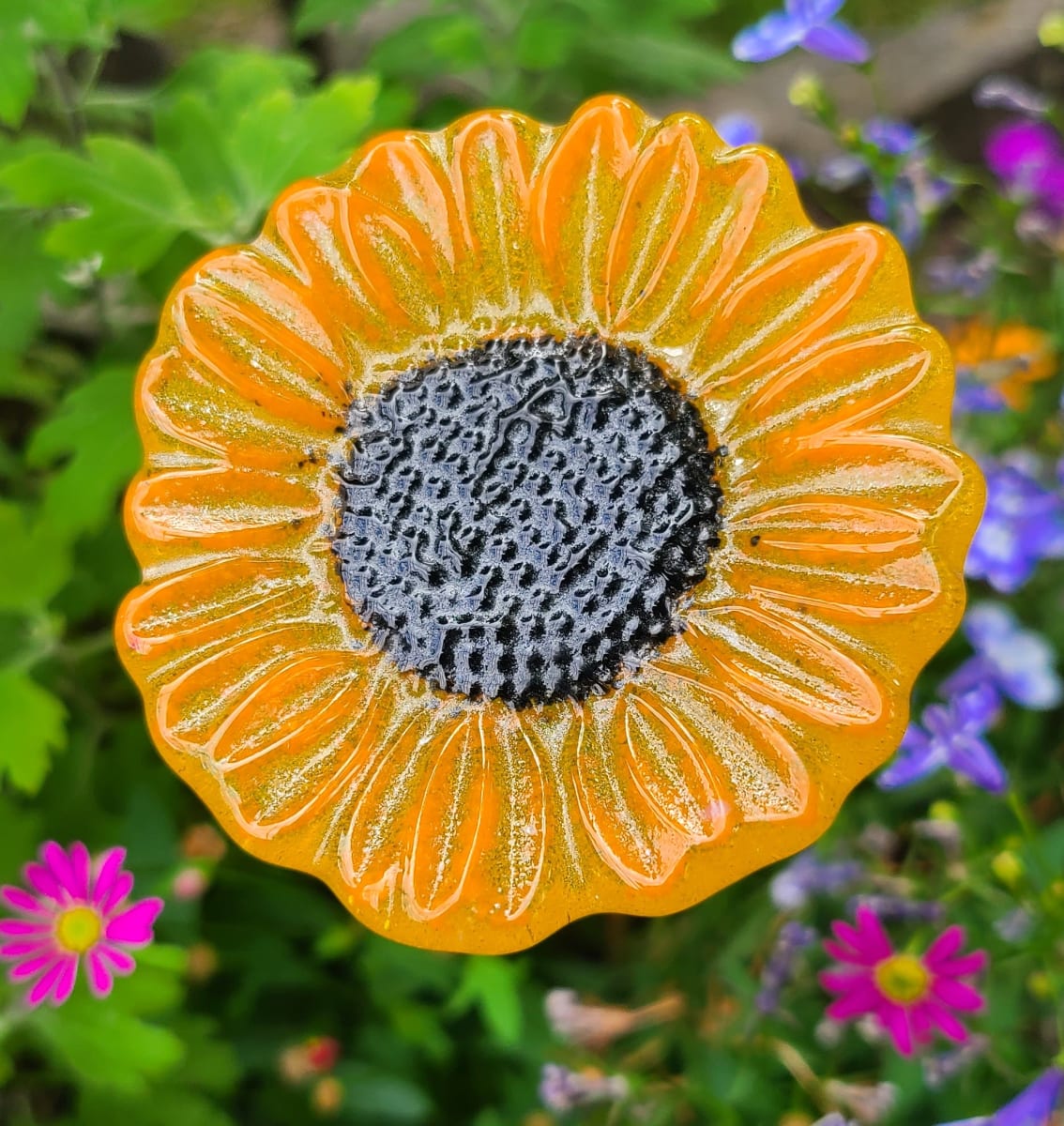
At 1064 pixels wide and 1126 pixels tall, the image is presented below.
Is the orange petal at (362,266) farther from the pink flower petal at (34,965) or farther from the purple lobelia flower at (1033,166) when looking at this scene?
the purple lobelia flower at (1033,166)

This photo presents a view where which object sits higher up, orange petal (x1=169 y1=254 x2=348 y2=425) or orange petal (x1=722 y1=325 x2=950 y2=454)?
orange petal (x1=169 y1=254 x2=348 y2=425)

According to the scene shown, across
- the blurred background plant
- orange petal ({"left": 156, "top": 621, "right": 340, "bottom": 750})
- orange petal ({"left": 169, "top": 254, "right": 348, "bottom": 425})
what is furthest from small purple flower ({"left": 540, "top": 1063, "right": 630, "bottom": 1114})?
orange petal ({"left": 169, "top": 254, "right": 348, "bottom": 425})

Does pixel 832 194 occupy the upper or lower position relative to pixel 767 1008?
upper

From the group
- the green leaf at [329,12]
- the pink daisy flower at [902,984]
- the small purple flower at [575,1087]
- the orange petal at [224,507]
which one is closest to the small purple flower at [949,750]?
the pink daisy flower at [902,984]

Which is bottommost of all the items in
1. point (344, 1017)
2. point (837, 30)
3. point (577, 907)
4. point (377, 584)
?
point (344, 1017)

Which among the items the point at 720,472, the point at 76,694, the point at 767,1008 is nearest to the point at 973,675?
the point at 767,1008

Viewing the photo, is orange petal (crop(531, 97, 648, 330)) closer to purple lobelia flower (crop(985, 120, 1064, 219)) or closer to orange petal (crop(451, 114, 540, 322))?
orange petal (crop(451, 114, 540, 322))

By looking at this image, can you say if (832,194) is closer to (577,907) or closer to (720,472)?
(720,472)
